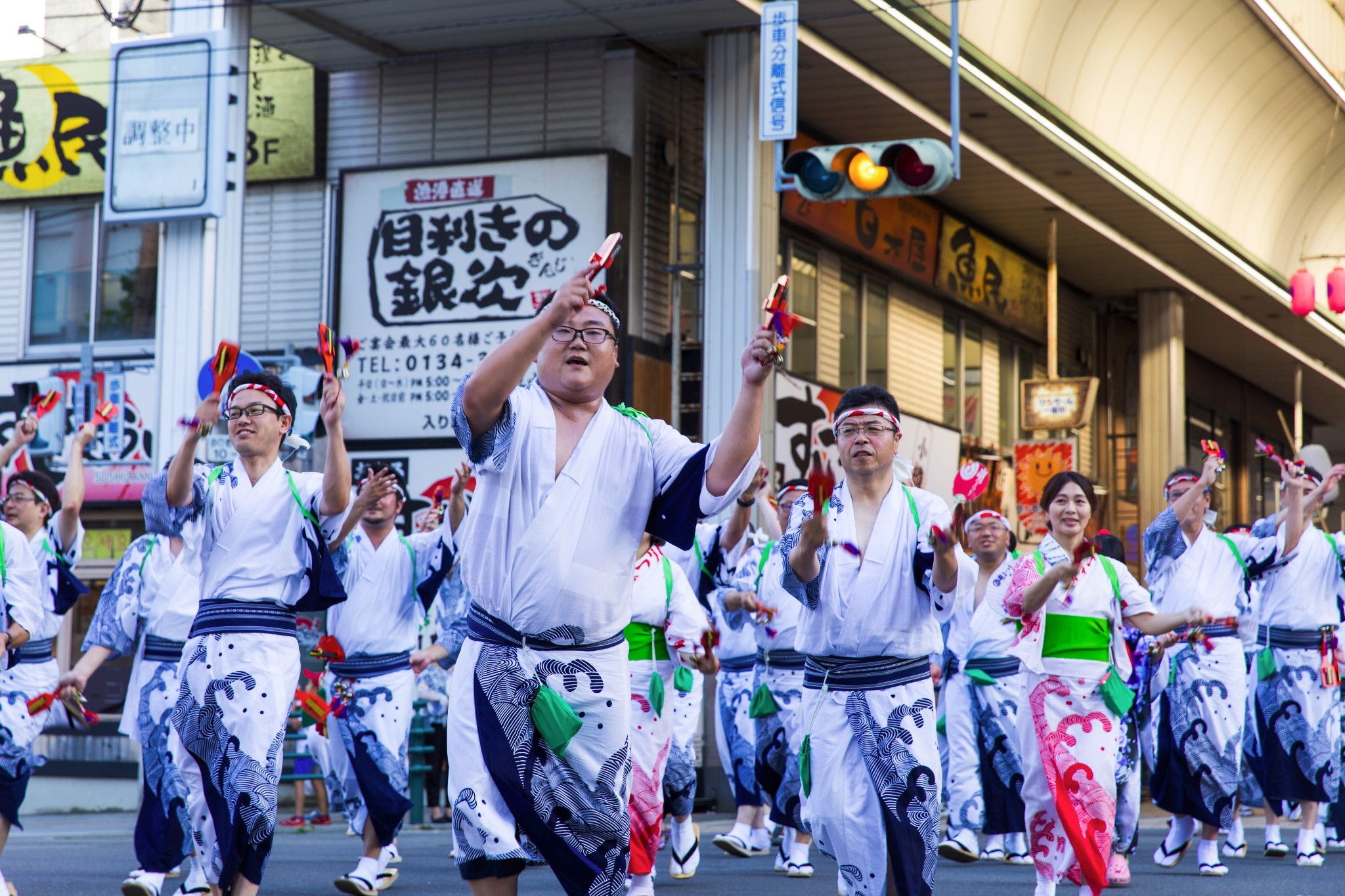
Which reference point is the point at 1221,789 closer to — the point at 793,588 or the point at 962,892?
the point at 962,892

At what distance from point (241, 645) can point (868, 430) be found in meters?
2.50

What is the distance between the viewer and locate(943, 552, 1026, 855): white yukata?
10031 mm

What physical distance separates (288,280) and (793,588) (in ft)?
35.8

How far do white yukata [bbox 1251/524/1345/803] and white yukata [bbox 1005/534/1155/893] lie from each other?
10.6 ft

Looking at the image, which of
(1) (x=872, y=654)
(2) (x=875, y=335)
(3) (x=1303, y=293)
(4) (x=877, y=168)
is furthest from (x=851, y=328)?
(1) (x=872, y=654)

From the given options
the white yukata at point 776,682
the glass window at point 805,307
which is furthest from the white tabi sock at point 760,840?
the glass window at point 805,307

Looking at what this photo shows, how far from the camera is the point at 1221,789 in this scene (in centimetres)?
995

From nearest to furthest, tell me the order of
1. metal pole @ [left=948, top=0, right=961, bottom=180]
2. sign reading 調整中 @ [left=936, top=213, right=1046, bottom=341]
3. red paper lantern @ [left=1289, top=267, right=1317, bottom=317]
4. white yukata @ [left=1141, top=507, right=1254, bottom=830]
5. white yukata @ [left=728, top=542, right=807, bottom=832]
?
white yukata @ [left=728, top=542, right=807, bottom=832], white yukata @ [left=1141, top=507, right=1254, bottom=830], metal pole @ [left=948, top=0, right=961, bottom=180], sign reading 調整中 @ [left=936, top=213, right=1046, bottom=341], red paper lantern @ [left=1289, top=267, right=1317, bottom=317]

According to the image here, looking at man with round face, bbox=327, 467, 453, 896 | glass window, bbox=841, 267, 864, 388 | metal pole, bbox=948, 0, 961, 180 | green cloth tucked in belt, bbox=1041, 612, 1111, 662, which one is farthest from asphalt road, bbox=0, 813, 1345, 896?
glass window, bbox=841, 267, 864, 388

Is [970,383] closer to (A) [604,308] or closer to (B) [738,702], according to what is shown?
(B) [738,702]

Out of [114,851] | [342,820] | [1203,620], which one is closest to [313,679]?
[342,820]

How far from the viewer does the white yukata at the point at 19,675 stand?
7.91 m

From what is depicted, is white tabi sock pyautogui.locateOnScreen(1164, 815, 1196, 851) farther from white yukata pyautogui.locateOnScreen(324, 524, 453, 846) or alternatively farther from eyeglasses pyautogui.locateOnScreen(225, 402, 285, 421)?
eyeglasses pyautogui.locateOnScreen(225, 402, 285, 421)

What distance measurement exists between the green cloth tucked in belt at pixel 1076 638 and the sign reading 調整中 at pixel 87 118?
33.0ft
